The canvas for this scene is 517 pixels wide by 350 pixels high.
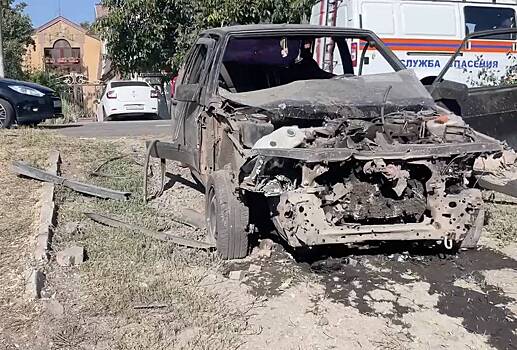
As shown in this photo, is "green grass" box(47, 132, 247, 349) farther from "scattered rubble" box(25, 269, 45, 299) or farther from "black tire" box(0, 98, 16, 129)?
"black tire" box(0, 98, 16, 129)

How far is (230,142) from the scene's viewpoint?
5.06 m

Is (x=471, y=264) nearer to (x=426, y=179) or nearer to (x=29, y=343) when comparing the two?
(x=426, y=179)

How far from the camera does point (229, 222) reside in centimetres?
488

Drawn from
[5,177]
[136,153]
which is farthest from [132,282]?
[136,153]

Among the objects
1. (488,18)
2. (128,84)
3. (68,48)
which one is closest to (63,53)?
(68,48)

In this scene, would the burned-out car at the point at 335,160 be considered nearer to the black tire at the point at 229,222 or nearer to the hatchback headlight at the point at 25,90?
the black tire at the point at 229,222

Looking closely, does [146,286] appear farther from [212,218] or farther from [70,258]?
[212,218]

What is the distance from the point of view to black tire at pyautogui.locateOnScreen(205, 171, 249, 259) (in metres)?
4.90

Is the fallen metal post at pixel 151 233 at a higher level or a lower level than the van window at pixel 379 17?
lower

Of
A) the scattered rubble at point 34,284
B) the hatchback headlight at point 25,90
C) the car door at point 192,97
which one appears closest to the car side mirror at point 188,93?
the car door at point 192,97

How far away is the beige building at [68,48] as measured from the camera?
165 feet

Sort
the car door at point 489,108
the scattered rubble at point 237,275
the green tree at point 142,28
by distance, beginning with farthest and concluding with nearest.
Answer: the green tree at point 142,28, the car door at point 489,108, the scattered rubble at point 237,275

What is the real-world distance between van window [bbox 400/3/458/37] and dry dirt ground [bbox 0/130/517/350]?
6529 mm

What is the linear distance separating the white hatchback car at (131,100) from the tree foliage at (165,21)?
450 centimetres
